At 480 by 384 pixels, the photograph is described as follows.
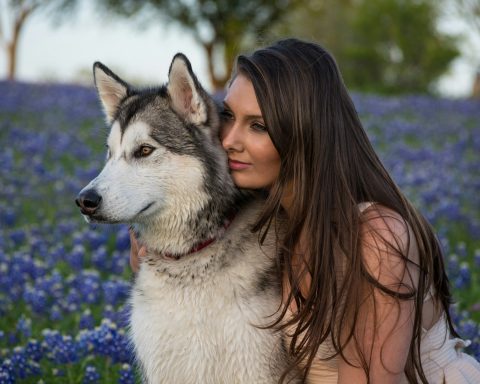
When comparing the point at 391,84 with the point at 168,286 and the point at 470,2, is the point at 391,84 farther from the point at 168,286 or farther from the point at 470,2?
the point at 168,286

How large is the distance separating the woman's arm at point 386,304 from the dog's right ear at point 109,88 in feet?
5.16

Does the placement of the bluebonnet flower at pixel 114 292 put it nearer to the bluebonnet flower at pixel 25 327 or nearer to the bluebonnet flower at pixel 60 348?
the bluebonnet flower at pixel 25 327

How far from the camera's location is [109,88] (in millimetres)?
3781

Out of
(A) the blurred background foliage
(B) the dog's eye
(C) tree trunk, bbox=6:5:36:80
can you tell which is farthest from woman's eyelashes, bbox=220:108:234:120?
(C) tree trunk, bbox=6:5:36:80

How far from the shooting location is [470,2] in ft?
83.0

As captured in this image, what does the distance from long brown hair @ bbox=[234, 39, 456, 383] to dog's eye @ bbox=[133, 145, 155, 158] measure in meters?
0.62

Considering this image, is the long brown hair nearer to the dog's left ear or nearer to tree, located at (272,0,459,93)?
the dog's left ear

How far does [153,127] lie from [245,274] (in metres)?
0.88

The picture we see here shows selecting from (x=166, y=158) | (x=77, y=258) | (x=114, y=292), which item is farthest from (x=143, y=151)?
(x=77, y=258)

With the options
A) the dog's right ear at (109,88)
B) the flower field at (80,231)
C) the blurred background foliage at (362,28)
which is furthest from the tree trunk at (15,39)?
the dog's right ear at (109,88)

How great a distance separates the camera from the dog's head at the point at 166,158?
3.22 m

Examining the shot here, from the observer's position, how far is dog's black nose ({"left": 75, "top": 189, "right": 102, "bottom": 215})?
3.11 m

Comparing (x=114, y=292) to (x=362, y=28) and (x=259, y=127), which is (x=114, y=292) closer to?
(x=259, y=127)

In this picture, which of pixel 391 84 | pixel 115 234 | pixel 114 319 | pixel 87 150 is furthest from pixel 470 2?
pixel 114 319
